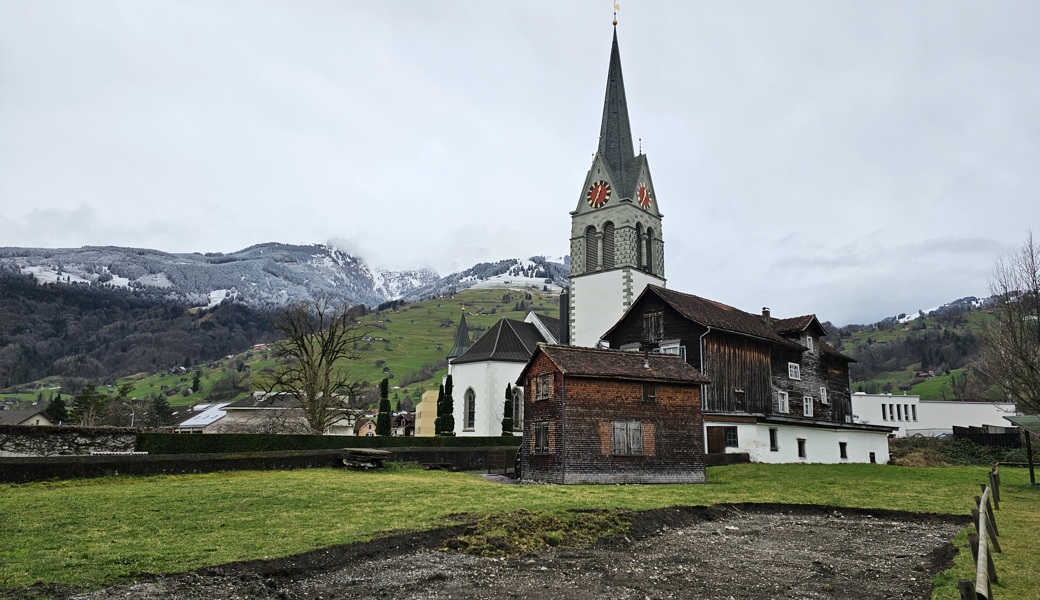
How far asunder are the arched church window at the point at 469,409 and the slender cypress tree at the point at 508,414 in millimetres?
3713

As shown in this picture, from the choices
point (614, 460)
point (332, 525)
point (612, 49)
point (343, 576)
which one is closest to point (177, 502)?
point (332, 525)

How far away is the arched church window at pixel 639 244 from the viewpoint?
57.2 metres

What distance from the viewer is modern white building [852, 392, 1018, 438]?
7175 centimetres

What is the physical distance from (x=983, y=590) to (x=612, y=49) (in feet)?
195

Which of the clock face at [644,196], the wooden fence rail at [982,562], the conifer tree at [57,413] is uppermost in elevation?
the clock face at [644,196]

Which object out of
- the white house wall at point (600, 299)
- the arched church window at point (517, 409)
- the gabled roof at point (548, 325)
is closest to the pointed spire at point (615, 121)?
the white house wall at point (600, 299)

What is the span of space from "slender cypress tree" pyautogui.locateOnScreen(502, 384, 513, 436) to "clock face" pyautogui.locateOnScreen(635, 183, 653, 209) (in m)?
18.9

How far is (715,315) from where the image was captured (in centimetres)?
4434

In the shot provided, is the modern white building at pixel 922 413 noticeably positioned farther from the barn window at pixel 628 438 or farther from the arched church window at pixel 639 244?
the barn window at pixel 628 438

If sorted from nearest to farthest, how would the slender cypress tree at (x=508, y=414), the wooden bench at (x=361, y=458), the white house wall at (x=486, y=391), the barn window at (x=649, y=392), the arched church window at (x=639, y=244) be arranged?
the barn window at (x=649, y=392) < the wooden bench at (x=361, y=458) < the slender cypress tree at (x=508, y=414) < the white house wall at (x=486, y=391) < the arched church window at (x=639, y=244)

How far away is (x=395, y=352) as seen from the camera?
19725 cm

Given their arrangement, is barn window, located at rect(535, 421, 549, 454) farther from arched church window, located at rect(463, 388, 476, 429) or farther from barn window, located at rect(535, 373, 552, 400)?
arched church window, located at rect(463, 388, 476, 429)

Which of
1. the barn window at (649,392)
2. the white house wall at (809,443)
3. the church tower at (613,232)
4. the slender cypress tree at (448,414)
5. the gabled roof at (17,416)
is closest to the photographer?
the barn window at (649,392)

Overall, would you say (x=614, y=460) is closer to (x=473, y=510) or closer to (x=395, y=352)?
(x=473, y=510)
